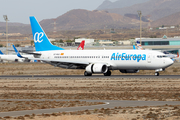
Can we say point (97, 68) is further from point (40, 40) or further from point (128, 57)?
point (40, 40)

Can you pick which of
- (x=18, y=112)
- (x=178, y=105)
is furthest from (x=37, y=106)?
(x=178, y=105)

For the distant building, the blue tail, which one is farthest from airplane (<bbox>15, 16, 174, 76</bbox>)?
the distant building

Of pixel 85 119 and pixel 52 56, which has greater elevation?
pixel 52 56

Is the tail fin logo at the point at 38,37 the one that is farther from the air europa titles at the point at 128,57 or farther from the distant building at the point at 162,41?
the distant building at the point at 162,41

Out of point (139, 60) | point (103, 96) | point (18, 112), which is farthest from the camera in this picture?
point (139, 60)

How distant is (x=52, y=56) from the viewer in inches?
2212

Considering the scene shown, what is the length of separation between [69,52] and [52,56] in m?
2.93

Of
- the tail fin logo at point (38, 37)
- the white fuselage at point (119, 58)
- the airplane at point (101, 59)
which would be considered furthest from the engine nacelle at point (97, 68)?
the tail fin logo at point (38, 37)

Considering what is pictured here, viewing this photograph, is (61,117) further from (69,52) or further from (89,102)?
(69,52)

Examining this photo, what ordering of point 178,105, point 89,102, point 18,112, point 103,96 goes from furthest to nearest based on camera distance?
point 103,96 < point 89,102 < point 178,105 < point 18,112

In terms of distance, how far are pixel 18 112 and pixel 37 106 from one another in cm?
247

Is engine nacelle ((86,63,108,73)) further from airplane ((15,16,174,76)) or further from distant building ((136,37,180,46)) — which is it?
distant building ((136,37,180,46))

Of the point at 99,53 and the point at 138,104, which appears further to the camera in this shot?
the point at 99,53

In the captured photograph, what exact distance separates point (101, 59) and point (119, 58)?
3294 millimetres
